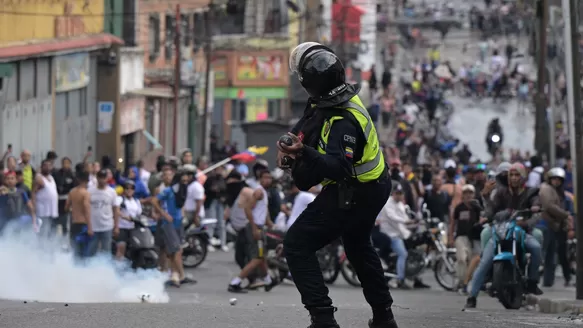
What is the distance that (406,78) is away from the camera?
76562mm

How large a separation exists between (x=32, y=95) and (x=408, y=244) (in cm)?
1218

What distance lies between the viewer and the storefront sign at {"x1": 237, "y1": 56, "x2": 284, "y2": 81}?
57.7 m

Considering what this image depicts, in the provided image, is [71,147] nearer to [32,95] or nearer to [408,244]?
[32,95]

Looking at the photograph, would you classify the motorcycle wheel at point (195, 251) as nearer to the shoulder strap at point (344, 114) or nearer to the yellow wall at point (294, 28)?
the shoulder strap at point (344, 114)

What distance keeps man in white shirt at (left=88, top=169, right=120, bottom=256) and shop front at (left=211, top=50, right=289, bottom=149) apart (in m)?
37.4

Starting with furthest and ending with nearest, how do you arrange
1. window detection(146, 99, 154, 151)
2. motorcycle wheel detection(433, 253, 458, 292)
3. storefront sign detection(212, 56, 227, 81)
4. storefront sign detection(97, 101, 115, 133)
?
storefront sign detection(212, 56, 227, 81)
window detection(146, 99, 154, 151)
storefront sign detection(97, 101, 115, 133)
motorcycle wheel detection(433, 253, 458, 292)

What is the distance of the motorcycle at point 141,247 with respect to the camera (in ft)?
65.7

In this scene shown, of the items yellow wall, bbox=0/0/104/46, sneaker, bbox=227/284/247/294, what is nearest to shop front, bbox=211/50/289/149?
yellow wall, bbox=0/0/104/46

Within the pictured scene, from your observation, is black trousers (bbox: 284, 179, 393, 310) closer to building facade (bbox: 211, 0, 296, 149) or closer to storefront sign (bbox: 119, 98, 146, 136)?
storefront sign (bbox: 119, 98, 146, 136)

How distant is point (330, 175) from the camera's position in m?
8.66

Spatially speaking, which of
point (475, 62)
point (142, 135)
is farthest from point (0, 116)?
point (475, 62)

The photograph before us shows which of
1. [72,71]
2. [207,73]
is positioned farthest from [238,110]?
[72,71]

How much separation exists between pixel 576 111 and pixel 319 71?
7844 mm

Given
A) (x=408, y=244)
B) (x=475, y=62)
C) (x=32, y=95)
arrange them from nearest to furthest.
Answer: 1. (x=408, y=244)
2. (x=32, y=95)
3. (x=475, y=62)
